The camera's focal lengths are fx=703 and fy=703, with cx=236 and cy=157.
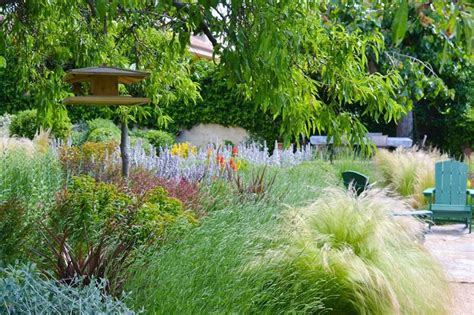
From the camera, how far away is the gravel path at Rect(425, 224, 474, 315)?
5785 mm

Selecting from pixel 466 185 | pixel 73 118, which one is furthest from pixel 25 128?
pixel 466 185

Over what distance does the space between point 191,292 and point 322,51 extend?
158cm

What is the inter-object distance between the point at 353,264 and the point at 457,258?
12.6ft

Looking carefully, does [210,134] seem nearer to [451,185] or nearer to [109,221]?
[451,185]

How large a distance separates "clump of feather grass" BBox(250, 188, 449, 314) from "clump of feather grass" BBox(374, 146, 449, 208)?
576 centimetres

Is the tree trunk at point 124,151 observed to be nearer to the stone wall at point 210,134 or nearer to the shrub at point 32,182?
the shrub at point 32,182

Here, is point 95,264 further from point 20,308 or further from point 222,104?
point 222,104

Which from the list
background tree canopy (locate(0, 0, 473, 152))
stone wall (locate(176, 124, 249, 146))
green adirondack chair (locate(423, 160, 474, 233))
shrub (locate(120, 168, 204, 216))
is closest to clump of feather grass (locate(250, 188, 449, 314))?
background tree canopy (locate(0, 0, 473, 152))

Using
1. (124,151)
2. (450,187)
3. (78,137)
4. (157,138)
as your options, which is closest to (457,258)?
(450,187)

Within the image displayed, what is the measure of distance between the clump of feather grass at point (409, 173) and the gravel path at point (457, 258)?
1.04 meters

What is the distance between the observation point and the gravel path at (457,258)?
19.0ft

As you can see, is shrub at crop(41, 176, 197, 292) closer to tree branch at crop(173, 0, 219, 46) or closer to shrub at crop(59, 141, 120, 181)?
tree branch at crop(173, 0, 219, 46)

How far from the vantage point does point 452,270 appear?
7.15 meters

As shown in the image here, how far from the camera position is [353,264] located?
4.39 metres
